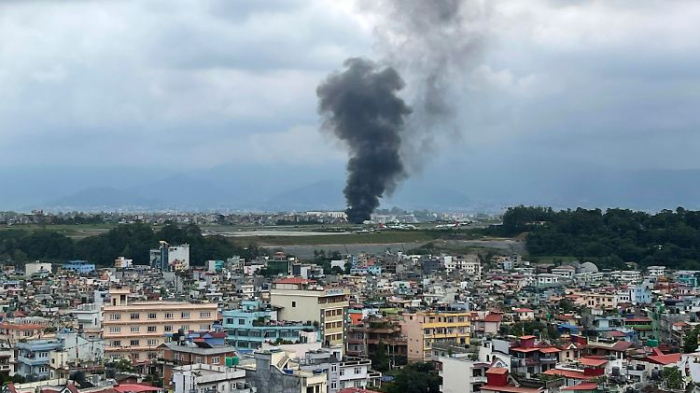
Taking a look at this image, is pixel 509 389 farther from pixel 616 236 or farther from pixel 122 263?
pixel 616 236

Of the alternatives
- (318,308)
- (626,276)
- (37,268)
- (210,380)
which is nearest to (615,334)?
(318,308)

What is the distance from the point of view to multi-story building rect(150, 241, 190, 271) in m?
76.2

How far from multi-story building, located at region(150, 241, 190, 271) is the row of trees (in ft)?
4.94

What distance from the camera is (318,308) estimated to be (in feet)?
119

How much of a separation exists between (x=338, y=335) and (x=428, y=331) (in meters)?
2.78

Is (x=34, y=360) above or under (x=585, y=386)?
above

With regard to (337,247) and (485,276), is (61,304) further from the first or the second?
(337,247)

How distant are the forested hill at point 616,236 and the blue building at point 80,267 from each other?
33.7m

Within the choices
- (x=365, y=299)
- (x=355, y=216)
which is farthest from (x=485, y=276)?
(x=355, y=216)

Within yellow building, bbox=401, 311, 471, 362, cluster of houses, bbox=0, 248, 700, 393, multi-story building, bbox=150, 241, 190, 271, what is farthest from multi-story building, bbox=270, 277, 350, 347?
multi-story building, bbox=150, 241, 190, 271

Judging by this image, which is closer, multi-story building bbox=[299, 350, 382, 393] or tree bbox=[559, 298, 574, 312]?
multi-story building bbox=[299, 350, 382, 393]

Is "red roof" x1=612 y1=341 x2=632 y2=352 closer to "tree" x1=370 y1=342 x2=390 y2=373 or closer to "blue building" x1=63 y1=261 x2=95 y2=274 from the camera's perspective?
"tree" x1=370 y1=342 x2=390 y2=373

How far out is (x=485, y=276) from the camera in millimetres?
70062

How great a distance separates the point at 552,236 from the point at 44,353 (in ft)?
213
